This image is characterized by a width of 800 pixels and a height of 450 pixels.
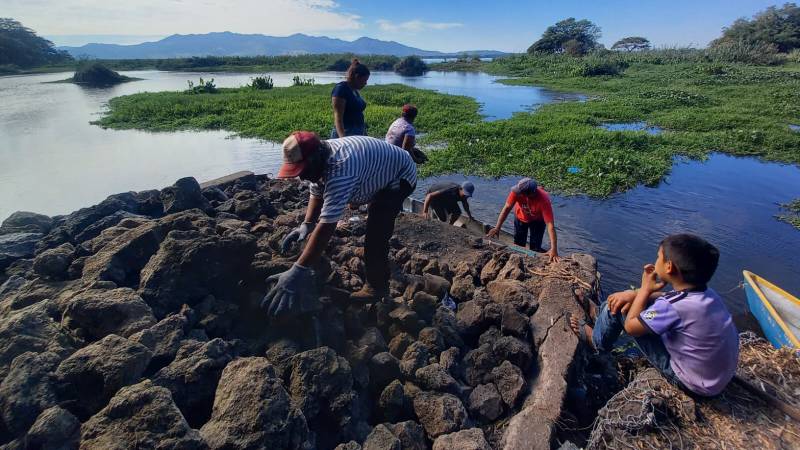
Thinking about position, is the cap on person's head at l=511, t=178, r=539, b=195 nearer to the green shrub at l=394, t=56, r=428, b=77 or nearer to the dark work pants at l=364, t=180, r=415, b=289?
the dark work pants at l=364, t=180, r=415, b=289

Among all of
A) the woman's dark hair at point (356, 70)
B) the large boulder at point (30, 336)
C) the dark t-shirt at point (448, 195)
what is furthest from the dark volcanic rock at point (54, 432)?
the dark t-shirt at point (448, 195)

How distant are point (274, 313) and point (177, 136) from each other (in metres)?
14.9

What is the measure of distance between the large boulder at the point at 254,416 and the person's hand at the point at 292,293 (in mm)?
539

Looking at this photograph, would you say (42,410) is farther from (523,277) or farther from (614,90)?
(614,90)

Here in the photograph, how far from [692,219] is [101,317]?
9856 millimetres

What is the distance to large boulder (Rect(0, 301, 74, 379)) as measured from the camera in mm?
2600

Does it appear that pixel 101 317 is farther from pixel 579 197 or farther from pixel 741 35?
pixel 741 35

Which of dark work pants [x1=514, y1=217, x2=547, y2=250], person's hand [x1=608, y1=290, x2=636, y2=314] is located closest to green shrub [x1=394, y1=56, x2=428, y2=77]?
dark work pants [x1=514, y1=217, x2=547, y2=250]

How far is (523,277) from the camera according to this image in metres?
4.54

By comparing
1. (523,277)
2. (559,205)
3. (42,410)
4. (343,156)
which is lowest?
(559,205)

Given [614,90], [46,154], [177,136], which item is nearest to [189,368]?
[46,154]

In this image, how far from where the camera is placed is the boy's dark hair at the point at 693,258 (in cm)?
256

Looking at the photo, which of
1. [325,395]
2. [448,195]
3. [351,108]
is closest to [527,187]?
[448,195]

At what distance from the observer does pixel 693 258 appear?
2562 millimetres
